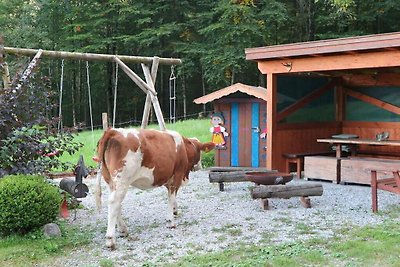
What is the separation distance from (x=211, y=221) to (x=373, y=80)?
649cm

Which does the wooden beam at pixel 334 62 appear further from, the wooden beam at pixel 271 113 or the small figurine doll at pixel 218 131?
the small figurine doll at pixel 218 131

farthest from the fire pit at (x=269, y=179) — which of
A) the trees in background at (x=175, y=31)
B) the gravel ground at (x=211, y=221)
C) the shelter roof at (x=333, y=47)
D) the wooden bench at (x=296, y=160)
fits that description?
the trees in background at (x=175, y=31)

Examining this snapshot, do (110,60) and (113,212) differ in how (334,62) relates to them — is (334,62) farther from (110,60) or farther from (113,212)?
(113,212)

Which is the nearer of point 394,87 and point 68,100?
point 394,87

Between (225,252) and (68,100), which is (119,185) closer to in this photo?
(225,252)

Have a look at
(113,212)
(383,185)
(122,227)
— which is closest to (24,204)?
(113,212)

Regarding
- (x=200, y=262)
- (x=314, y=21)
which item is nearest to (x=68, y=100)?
(x=314, y=21)

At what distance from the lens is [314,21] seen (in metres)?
20.0

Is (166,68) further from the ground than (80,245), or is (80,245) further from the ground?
(166,68)

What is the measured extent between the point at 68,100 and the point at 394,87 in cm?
2062

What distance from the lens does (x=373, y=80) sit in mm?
11617

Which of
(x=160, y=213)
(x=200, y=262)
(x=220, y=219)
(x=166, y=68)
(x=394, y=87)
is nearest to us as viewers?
(x=200, y=262)

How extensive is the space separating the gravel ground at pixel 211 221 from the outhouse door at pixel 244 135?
2915 mm

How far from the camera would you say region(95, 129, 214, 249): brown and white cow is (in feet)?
19.5
